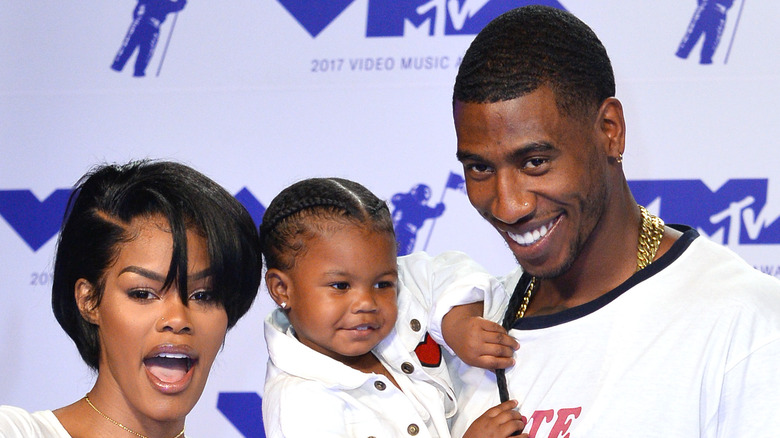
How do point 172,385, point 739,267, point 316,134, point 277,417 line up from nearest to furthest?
point 739,267, point 172,385, point 277,417, point 316,134

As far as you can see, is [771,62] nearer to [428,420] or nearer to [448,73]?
[448,73]

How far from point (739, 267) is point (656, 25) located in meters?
1.34

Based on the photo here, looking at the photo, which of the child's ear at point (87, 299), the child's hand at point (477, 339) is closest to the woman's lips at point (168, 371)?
the child's ear at point (87, 299)

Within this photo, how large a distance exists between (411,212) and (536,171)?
49.8 inches

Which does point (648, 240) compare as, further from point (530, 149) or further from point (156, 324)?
point (156, 324)

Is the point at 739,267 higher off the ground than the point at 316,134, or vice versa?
the point at 316,134

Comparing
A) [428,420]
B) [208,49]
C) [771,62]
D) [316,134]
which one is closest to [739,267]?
[428,420]

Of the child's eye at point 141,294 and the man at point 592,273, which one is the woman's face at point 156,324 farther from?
the man at point 592,273

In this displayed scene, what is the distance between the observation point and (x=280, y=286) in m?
1.84

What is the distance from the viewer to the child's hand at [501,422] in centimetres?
146

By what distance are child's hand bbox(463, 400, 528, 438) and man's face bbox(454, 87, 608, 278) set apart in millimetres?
230

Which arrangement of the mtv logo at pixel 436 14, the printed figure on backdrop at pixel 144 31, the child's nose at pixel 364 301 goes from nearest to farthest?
1. the child's nose at pixel 364 301
2. the mtv logo at pixel 436 14
3. the printed figure on backdrop at pixel 144 31

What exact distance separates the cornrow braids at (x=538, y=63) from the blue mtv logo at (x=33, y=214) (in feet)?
5.80

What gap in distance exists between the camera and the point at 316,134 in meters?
2.77
